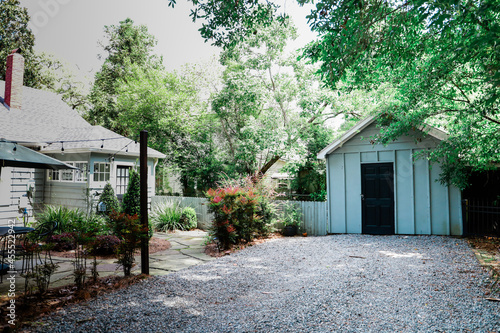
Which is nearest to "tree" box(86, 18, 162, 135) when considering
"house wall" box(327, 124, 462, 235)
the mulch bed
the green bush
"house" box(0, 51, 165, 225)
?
"house" box(0, 51, 165, 225)

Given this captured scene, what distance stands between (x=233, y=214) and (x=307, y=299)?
3.83 m

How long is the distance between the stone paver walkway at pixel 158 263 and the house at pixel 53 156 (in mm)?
4076

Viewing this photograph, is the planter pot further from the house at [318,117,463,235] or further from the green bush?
the green bush

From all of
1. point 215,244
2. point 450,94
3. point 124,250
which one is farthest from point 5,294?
point 450,94

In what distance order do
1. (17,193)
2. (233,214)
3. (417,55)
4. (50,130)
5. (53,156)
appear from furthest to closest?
(50,130), (53,156), (17,193), (233,214), (417,55)

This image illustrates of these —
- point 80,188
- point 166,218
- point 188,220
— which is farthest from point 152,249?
point 80,188

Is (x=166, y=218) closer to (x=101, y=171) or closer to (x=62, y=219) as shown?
(x=101, y=171)

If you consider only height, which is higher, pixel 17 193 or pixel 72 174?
pixel 72 174

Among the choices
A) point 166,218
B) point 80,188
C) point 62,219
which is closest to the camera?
point 62,219

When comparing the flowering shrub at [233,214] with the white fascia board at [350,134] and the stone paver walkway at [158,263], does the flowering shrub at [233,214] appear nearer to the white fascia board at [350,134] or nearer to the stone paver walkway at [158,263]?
the stone paver walkway at [158,263]

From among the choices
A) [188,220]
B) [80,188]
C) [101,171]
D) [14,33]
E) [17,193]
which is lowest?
[188,220]

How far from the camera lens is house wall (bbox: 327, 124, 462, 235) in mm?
8250

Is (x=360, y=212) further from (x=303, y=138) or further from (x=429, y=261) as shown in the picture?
(x=303, y=138)

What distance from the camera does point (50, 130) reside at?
1127 centimetres
